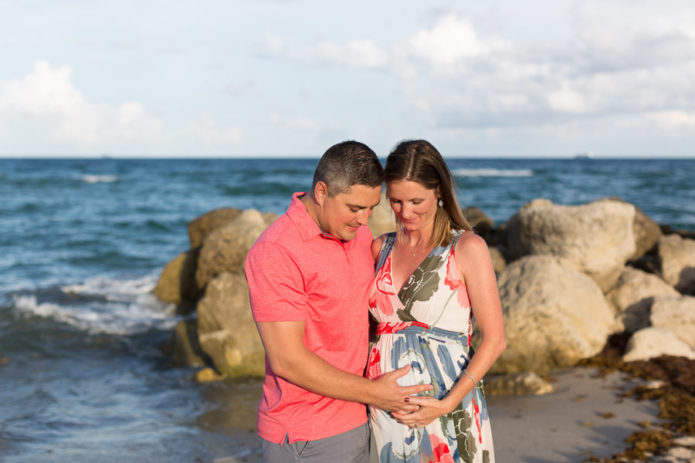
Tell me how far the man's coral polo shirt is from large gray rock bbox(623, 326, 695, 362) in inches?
204

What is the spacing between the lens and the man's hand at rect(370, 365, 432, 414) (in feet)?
9.48

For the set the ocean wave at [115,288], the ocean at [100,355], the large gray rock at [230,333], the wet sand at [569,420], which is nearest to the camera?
the wet sand at [569,420]

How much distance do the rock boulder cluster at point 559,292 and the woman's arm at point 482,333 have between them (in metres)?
3.86

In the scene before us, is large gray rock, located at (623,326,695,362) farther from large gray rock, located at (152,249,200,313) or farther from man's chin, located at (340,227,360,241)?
large gray rock, located at (152,249,200,313)

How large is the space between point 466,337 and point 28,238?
763 inches

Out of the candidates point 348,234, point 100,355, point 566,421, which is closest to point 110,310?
point 100,355

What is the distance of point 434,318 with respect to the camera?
10.3 feet

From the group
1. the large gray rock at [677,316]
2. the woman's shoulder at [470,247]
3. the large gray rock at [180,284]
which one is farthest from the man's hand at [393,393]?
the large gray rock at [180,284]

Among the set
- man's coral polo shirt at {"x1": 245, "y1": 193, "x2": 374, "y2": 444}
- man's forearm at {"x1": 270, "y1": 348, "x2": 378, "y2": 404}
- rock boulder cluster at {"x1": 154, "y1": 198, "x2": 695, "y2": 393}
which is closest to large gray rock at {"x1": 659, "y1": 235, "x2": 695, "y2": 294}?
rock boulder cluster at {"x1": 154, "y1": 198, "x2": 695, "y2": 393}

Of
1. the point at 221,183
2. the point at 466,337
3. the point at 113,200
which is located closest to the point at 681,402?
the point at 466,337

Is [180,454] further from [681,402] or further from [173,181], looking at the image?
[173,181]

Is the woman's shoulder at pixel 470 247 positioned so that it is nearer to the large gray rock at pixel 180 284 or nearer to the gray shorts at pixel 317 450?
the gray shorts at pixel 317 450

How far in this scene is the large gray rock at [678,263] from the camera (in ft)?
29.7

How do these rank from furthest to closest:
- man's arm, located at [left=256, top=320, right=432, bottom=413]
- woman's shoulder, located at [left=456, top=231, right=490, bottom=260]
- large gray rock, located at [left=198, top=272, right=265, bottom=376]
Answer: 1. large gray rock, located at [left=198, top=272, right=265, bottom=376]
2. woman's shoulder, located at [left=456, top=231, right=490, bottom=260]
3. man's arm, located at [left=256, top=320, right=432, bottom=413]
